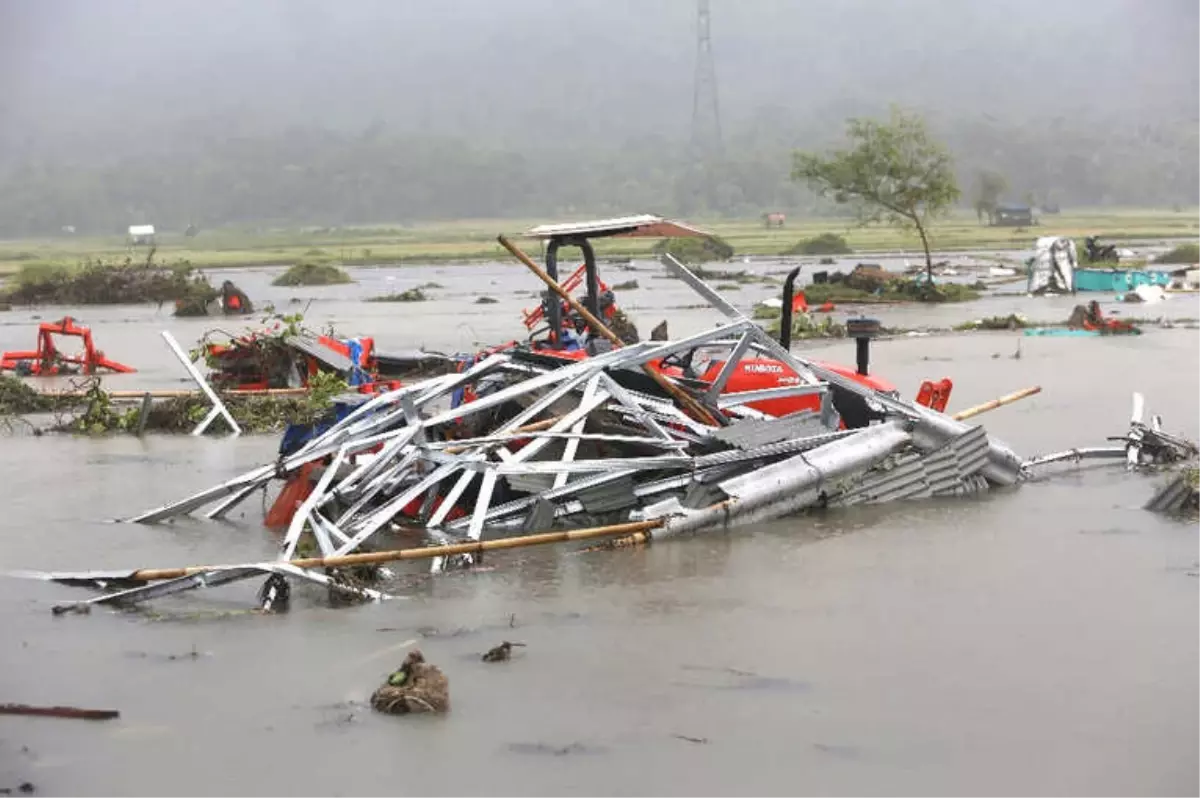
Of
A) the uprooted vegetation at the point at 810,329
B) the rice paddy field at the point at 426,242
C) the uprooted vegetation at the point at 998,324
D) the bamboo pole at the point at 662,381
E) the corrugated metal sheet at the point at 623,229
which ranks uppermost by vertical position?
the corrugated metal sheet at the point at 623,229

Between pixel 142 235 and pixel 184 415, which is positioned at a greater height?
pixel 142 235

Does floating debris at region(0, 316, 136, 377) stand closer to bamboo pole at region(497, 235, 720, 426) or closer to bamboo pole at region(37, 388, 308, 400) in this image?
bamboo pole at region(37, 388, 308, 400)

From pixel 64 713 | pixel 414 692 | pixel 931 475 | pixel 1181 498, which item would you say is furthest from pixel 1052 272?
pixel 64 713

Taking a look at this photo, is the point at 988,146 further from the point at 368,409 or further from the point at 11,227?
the point at 368,409

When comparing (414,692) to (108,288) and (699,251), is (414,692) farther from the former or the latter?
(699,251)

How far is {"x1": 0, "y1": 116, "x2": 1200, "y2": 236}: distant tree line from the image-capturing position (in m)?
172

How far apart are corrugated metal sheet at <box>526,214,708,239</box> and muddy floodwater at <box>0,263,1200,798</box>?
107 inches

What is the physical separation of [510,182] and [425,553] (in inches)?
7061

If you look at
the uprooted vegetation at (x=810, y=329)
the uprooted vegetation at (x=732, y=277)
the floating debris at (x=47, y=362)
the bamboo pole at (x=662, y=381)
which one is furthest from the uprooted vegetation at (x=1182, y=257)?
the bamboo pole at (x=662, y=381)

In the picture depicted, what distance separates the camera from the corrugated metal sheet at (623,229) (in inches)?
523

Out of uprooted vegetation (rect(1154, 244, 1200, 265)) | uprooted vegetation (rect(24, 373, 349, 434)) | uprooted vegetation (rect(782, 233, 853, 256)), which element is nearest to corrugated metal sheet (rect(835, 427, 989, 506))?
uprooted vegetation (rect(24, 373, 349, 434))

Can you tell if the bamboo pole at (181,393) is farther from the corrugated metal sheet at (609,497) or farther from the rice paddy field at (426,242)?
the rice paddy field at (426,242)

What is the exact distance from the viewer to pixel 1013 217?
4678 inches

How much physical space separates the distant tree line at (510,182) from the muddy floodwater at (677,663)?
154 metres
